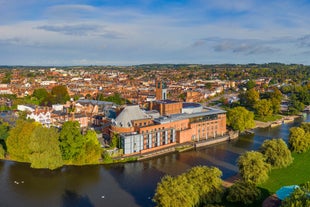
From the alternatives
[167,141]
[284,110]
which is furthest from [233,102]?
[167,141]

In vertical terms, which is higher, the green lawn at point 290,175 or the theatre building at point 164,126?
the theatre building at point 164,126

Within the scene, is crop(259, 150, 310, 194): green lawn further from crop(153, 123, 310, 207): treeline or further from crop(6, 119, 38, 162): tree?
crop(6, 119, 38, 162): tree

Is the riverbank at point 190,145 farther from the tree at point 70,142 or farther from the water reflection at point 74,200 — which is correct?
the water reflection at point 74,200

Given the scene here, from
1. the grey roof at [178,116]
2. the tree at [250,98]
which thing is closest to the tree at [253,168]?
the grey roof at [178,116]

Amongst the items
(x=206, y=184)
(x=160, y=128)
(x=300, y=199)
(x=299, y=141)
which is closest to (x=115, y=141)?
(x=160, y=128)

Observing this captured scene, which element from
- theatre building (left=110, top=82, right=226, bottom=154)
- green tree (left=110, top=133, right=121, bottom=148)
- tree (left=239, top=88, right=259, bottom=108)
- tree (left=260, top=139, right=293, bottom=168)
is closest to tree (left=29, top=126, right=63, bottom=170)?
green tree (left=110, top=133, right=121, bottom=148)

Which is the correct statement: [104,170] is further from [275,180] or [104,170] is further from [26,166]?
[275,180]

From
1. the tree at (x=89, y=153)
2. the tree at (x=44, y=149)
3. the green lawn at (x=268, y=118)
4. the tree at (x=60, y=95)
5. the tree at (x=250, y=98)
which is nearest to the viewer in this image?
the tree at (x=44, y=149)
